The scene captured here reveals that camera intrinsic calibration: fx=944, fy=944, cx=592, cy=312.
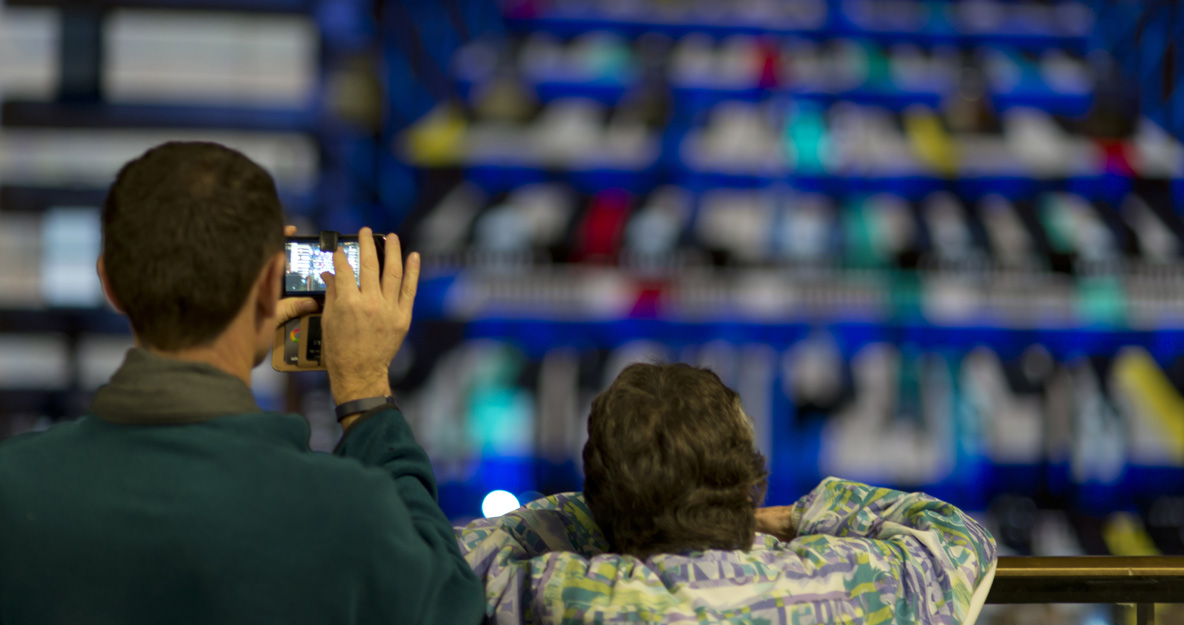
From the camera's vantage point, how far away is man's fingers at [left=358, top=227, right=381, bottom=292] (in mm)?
778

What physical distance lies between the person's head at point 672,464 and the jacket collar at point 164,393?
276mm

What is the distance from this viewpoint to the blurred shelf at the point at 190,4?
435cm

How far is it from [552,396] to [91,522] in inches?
137

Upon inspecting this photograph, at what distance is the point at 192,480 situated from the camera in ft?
2.02

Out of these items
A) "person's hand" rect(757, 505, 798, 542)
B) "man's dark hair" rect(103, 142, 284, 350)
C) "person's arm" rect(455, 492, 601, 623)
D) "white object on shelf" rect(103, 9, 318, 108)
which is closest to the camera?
"man's dark hair" rect(103, 142, 284, 350)

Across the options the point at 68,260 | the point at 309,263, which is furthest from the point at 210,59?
the point at 309,263

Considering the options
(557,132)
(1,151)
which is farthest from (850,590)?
(1,151)

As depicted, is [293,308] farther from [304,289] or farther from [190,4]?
[190,4]

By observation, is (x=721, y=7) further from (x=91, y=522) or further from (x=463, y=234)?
(x=91, y=522)

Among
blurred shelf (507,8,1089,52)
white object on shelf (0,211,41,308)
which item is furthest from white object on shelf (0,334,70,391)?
blurred shelf (507,8,1089,52)

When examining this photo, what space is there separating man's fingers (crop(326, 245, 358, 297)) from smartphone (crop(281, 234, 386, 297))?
3 centimetres

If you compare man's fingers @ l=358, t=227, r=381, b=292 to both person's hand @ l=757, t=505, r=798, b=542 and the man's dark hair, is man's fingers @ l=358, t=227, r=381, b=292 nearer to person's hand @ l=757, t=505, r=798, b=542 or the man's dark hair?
the man's dark hair

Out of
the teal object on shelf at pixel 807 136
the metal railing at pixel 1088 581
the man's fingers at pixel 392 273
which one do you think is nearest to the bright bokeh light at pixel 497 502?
the teal object on shelf at pixel 807 136

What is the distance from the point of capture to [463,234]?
4066 mm
